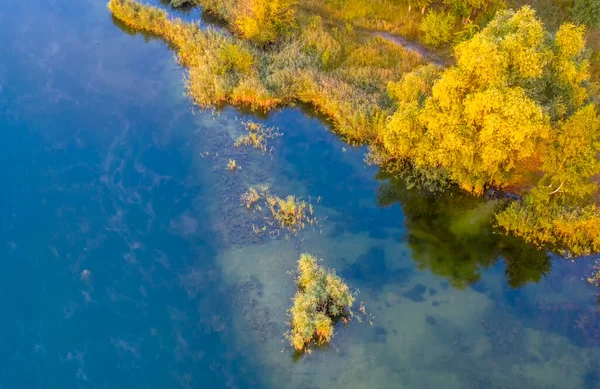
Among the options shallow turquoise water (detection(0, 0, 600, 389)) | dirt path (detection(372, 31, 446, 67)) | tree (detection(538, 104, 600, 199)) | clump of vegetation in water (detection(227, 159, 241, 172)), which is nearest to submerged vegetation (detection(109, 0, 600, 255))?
tree (detection(538, 104, 600, 199))

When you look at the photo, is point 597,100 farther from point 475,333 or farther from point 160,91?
point 160,91

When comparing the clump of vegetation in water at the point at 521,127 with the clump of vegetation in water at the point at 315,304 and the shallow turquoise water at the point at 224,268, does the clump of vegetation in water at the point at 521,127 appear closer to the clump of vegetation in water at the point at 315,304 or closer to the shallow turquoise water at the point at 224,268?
the shallow turquoise water at the point at 224,268

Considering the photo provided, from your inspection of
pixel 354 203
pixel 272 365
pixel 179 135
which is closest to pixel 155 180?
pixel 179 135

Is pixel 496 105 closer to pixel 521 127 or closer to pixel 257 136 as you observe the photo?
pixel 521 127

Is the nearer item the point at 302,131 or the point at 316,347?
the point at 316,347

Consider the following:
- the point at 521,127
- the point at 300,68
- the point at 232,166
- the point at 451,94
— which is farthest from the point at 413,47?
the point at 232,166

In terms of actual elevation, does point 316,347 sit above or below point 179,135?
below
